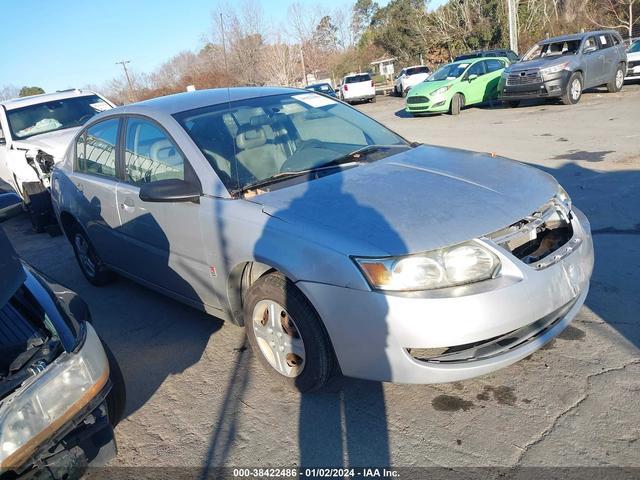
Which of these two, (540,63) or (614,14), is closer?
(540,63)

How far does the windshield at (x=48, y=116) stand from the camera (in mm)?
8516

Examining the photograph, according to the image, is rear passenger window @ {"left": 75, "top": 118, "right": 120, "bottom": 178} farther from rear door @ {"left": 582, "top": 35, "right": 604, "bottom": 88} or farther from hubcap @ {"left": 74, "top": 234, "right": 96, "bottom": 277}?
rear door @ {"left": 582, "top": 35, "right": 604, "bottom": 88}

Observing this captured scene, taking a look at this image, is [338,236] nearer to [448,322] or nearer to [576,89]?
[448,322]

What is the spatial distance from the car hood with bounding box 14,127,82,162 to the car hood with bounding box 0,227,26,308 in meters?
5.56

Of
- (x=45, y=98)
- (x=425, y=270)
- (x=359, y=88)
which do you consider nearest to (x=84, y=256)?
(x=425, y=270)

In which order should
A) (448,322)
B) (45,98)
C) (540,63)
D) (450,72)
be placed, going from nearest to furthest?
(448,322)
(45,98)
(540,63)
(450,72)

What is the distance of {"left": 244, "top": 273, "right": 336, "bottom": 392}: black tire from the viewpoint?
2723 millimetres

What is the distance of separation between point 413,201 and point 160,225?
1.82 meters

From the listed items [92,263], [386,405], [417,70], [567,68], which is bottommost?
[386,405]

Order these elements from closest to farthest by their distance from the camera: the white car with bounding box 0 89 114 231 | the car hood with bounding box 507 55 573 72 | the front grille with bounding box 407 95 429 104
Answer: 1. the white car with bounding box 0 89 114 231
2. the car hood with bounding box 507 55 573 72
3. the front grille with bounding box 407 95 429 104

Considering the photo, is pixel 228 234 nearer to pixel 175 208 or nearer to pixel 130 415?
pixel 175 208

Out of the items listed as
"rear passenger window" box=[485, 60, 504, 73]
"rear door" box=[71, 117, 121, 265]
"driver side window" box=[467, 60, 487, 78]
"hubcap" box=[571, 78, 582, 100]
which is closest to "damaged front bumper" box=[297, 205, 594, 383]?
"rear door" box=[71, 117, 121, 265]

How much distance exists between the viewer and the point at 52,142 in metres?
7.66

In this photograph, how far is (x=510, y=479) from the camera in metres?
2.27
